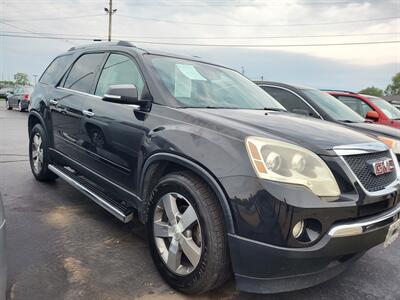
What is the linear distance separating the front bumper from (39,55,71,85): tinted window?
11.9ft

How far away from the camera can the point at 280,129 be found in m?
2.65

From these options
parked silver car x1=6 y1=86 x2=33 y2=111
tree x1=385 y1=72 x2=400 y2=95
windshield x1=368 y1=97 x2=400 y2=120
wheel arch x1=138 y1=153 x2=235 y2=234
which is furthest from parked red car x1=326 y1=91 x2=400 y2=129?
tree x1=385 y1=72 x2=400 y2=95

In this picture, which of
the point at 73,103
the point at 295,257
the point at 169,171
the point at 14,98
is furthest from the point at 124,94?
the point at 14,98

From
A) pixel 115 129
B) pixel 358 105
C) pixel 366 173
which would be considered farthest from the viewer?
pixel 358 105

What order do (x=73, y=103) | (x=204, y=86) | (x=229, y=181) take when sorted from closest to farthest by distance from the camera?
1. (x=229, y=181)
2. (x=204, y=86)
3. (x=73, y=103)

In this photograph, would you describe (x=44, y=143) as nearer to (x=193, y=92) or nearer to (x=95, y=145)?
(x=95, y=145)

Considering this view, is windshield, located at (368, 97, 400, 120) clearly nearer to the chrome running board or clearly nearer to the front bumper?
the front bumper

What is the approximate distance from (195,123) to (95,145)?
1420 mm

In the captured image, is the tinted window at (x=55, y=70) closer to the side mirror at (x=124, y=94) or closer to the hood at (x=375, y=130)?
the side mirror at (x=124, y=94)

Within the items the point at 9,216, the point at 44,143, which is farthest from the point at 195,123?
the point at 44,143

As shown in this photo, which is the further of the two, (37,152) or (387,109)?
(387,109)

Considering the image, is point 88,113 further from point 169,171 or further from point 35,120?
point 35,120

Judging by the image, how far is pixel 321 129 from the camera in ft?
9.43

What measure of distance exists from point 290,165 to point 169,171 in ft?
3.27
